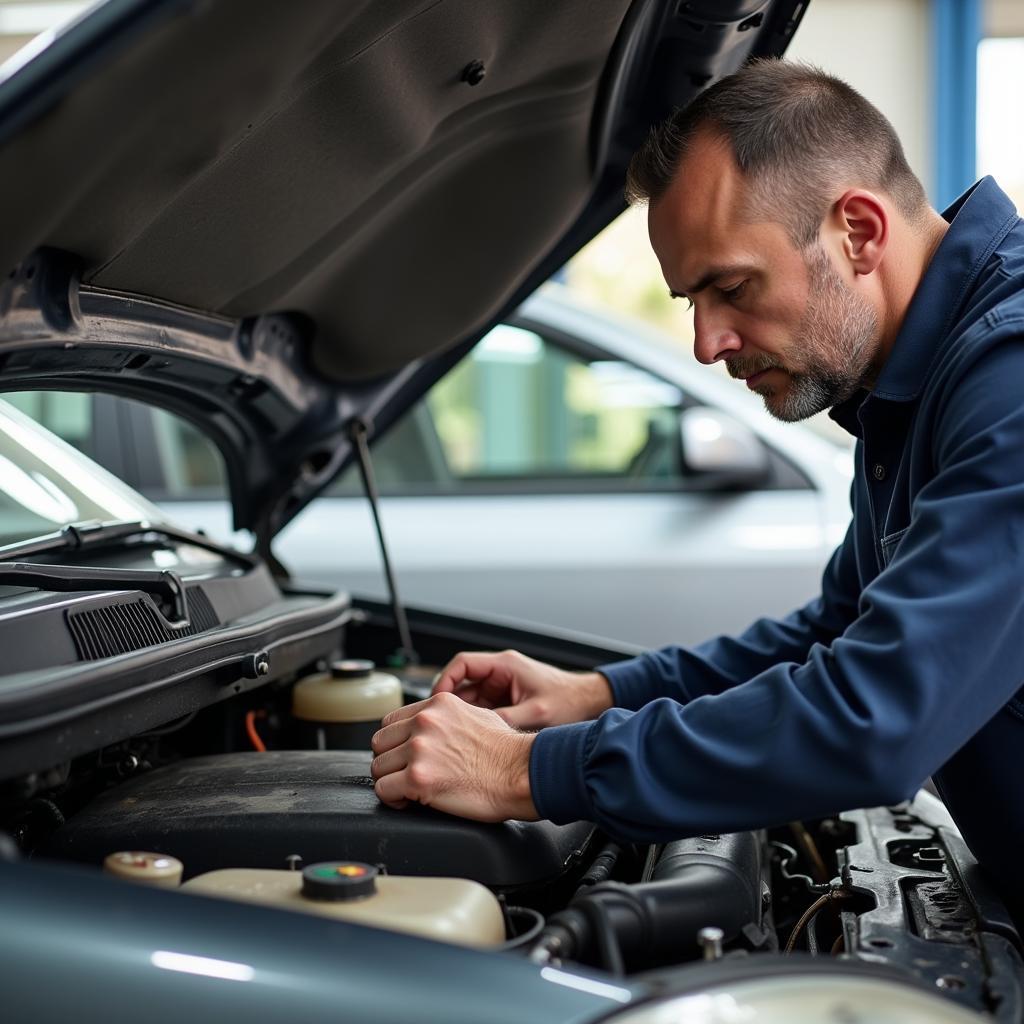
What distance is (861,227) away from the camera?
5.04 feet

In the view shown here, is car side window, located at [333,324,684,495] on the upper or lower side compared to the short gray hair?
upper

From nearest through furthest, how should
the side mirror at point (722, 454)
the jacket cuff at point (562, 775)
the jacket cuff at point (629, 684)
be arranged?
the jacket cuff at point (562, 775)
the jacket cuff at point (629, 684)
the side mirror at point (722, 454)

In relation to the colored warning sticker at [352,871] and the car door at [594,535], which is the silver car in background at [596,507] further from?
the colored warning sticker at [352,871]

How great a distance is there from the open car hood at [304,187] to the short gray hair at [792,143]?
0.62ft

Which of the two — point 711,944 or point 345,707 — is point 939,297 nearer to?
point 711,944

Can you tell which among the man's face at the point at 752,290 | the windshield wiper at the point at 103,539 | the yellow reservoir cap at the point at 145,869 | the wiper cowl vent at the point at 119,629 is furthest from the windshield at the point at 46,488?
the man's face at the point at 752,290

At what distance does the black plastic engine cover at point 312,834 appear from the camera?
1.36m

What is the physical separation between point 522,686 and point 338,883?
728 millimetres

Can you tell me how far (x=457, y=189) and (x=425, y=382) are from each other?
59 cm

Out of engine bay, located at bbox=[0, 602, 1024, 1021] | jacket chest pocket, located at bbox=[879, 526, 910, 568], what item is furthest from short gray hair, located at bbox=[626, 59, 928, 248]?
engine bay, located at bbox=[0, 602, 1024, 1021]

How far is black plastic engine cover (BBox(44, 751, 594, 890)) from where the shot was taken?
1360 mm

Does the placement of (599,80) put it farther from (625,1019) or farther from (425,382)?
(625,1019)

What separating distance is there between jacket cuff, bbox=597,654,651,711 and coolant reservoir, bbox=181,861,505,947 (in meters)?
0.68

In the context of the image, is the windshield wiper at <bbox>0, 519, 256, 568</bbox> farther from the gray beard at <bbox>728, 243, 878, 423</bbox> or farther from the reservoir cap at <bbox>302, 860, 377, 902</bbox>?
the gray beard at <bbox>728, 243, 878, 423</bbox>
